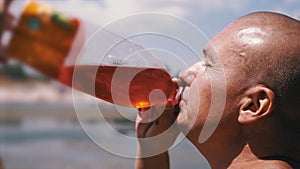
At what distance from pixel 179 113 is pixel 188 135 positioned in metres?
0.05

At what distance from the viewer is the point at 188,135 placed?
1.06m

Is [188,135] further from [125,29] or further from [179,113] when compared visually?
[125,29]

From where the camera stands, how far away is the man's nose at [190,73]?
3.36 ft

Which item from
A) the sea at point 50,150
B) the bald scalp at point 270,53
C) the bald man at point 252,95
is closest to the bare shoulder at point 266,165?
the bald man at point 252,95

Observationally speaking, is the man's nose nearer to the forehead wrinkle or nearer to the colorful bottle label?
the forehead wrinkle

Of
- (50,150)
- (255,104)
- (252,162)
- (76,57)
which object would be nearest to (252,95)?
(255,104)

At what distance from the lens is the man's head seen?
963mm

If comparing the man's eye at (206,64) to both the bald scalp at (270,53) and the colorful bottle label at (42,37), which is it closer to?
the bald scalp at (270,53)

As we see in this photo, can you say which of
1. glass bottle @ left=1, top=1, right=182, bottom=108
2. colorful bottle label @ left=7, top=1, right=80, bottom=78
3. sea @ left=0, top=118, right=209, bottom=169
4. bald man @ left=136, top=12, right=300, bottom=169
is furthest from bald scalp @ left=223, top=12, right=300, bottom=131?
sea @ left=0, top=118, right=209, bottom=169

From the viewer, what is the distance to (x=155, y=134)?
3.74ft

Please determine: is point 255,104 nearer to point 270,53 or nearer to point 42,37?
point 270,53

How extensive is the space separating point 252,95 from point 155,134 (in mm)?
244

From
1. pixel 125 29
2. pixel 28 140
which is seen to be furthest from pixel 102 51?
pixel 28 140

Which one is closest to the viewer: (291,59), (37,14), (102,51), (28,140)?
(37,14)
